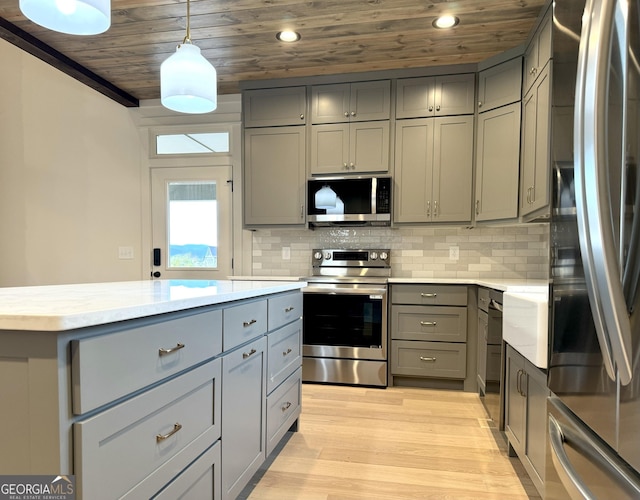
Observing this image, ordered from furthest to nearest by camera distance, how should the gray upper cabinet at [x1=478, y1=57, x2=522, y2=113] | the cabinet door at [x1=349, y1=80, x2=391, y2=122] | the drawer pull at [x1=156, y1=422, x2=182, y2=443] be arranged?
the cabinet door at [x1=349, y1=80, x2=391, y2=122], the gray upper cabinet at [x1=478, y1=57, x2=522, y2=113], the drawer pull at [x1=156, y1=422, x2=182, y2=443]

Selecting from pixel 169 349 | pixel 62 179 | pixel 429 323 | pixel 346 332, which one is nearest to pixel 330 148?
pixel 346 332

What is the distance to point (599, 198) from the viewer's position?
2.22 ft

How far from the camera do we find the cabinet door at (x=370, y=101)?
347cm

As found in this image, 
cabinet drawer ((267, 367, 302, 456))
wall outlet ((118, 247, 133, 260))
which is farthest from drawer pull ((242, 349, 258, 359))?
wall outlet ((118, 247, 133, 260))

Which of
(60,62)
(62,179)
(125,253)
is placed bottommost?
(125,253)

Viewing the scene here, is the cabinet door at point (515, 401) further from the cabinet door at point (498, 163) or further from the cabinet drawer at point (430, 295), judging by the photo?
the cabinet door at point (498, 163)

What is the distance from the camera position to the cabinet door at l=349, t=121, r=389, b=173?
349cm

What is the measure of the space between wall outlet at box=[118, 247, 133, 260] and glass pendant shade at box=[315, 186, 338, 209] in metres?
2.10

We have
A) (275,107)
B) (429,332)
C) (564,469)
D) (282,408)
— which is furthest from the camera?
(275,107)

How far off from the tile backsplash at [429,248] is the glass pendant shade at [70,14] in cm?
264

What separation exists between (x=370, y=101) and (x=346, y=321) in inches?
77.4

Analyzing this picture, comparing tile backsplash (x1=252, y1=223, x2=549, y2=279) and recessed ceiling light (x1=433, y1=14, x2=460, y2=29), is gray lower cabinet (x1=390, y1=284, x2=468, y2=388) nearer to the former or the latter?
tile backsplash (x1=252, y1=223, x2=549, y2=279)

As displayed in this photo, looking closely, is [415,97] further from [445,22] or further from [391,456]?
[391,456]

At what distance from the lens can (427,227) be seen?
140 inches
